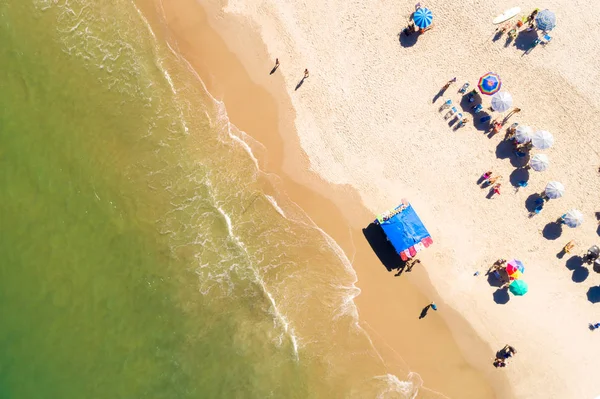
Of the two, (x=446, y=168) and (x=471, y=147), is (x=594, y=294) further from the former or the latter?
(x=446, y=168)

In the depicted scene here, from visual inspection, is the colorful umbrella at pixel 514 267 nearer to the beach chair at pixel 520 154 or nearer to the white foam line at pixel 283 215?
the beach chair at pixel 520 154

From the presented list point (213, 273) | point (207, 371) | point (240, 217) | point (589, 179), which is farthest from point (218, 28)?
point (589, 179)

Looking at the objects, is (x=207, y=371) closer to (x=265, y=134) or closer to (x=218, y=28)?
(x=265, y=134)

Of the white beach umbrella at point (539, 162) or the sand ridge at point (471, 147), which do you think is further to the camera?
the sand ridge at point (471, 147)

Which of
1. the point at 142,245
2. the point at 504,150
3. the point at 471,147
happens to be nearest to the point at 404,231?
the point at 471,147

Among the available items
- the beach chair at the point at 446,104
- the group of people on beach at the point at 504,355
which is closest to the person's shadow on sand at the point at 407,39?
the beach chair at the point at 446,104

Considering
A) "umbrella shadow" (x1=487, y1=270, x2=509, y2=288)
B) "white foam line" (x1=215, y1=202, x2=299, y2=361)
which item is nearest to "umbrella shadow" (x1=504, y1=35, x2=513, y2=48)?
"umbrella shadow" (x1=487, y1=270, x2=509, y2=288)
